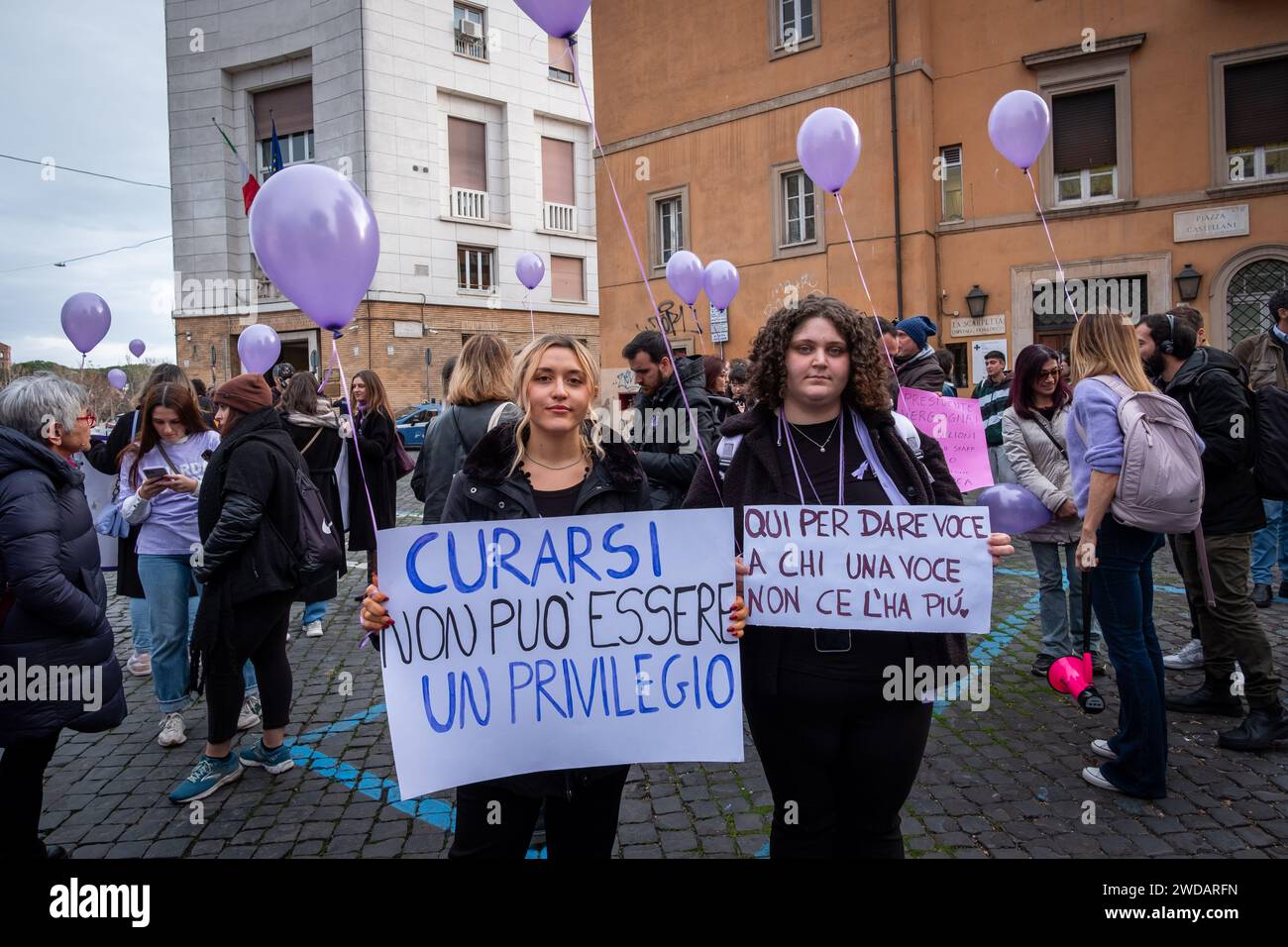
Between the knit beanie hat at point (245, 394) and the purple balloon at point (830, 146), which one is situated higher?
the purple balloon at point (830, 146)

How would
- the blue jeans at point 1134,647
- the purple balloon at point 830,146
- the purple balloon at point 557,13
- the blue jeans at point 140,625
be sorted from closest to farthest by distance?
the purple balloon at point 557,13 → the blue jeans at point 1134,647 → the blue jeans at point 140,625 → the purple balloon at point 830,146

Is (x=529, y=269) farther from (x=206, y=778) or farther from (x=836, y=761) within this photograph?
(x=836, y=761)

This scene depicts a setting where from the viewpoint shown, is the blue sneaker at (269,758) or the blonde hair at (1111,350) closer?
the blonde hair at (1111,350)

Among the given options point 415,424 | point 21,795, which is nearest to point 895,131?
point 415,424

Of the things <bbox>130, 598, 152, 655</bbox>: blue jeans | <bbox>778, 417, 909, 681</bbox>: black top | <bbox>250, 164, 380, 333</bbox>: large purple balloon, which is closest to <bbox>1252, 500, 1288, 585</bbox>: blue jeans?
<bbox>778, 417, 909, 681</bbox>: black top

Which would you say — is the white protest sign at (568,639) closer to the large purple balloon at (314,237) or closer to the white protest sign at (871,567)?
the white protest sign at (871,567)

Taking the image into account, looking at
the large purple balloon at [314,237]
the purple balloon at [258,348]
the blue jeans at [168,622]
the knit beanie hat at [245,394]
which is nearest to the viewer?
the large purple balloon at [314,237]

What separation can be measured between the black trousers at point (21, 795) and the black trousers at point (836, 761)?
2.49 m

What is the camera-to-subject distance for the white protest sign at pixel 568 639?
7.34 ft

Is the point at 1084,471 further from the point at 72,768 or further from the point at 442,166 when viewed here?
the point at 442,166

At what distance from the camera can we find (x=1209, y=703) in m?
4.29

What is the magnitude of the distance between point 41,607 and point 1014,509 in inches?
174

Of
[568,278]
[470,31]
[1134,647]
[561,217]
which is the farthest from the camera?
[568,278]

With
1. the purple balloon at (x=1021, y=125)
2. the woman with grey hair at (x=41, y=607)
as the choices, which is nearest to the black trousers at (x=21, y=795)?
the woman with grey hair at (x=41, y=607)
